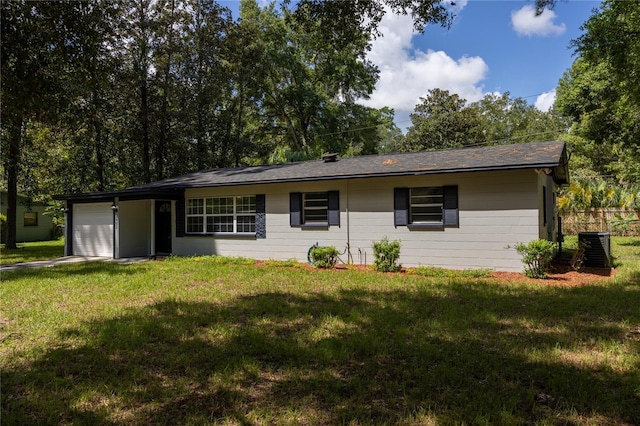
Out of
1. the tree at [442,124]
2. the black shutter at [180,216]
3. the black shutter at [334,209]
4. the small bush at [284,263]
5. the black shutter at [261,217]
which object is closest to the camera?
the small bush at [284,263]

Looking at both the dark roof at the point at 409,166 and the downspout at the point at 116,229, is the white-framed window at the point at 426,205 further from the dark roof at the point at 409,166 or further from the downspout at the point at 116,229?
the downspout at the point at 116,229

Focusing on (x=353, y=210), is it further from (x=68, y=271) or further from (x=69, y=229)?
(x=69, y=229)

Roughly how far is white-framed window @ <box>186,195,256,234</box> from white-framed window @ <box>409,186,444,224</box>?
5321mm

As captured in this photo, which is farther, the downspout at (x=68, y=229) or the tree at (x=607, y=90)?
the downspout at (x=68, y=229)

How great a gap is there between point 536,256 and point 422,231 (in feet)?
9.19

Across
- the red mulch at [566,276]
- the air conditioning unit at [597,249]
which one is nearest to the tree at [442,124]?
the air conditioning unit at [597,249]

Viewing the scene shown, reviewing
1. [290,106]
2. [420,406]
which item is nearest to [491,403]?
[420,406]

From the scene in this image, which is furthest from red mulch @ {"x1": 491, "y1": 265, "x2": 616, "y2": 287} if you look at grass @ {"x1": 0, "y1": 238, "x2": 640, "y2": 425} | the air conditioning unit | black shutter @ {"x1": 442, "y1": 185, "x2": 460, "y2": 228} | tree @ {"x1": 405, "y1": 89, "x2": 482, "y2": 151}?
tree @ {"x1": 405, "y1": 89, "x2": 482, "y2": 151}

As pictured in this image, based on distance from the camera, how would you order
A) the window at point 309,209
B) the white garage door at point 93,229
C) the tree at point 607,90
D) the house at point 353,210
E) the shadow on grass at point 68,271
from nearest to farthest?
the house at point 353,210
the shadow on grass at point 68,271
the tree at point 607,90
the window at point 309,209
the white garage door at point 93,229

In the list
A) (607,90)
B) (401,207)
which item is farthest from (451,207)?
(607,90)

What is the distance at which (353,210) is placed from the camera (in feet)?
36.7

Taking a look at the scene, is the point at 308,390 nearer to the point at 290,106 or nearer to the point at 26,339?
the point at 26,339

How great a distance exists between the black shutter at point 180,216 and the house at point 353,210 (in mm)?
37

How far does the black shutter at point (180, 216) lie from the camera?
45.4 feet
